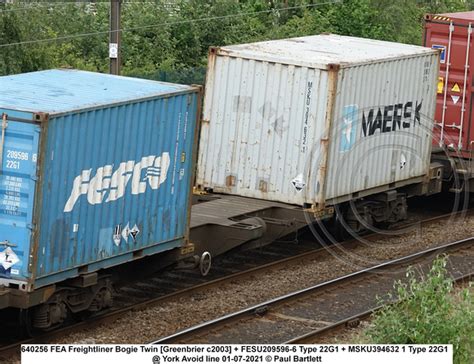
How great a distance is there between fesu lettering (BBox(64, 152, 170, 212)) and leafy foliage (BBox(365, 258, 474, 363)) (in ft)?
12.1

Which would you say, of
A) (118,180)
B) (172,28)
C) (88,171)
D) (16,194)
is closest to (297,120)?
(118,180)

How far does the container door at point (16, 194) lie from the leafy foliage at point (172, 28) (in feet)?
34.9

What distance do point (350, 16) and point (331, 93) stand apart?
15436mm

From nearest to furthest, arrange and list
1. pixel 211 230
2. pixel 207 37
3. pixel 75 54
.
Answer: pixel 211 230, pixel 75 54, pixel 207 37

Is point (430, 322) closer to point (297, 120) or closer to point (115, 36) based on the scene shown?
point (297, 120)

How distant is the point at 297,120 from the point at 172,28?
1238 cm

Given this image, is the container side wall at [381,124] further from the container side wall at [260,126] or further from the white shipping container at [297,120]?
the container side wall at [260,126]

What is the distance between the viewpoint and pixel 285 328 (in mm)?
15398

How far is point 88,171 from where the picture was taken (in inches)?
548

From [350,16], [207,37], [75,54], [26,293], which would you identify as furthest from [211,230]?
[350,16]

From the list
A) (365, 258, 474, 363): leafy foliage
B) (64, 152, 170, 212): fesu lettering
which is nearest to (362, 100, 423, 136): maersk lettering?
(64, 152, 170, 212): fesu lettering

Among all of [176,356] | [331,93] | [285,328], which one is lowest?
[285,328]

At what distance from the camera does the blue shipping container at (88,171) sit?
13180mm

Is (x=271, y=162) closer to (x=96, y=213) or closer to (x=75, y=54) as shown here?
(x=96, y=213)
